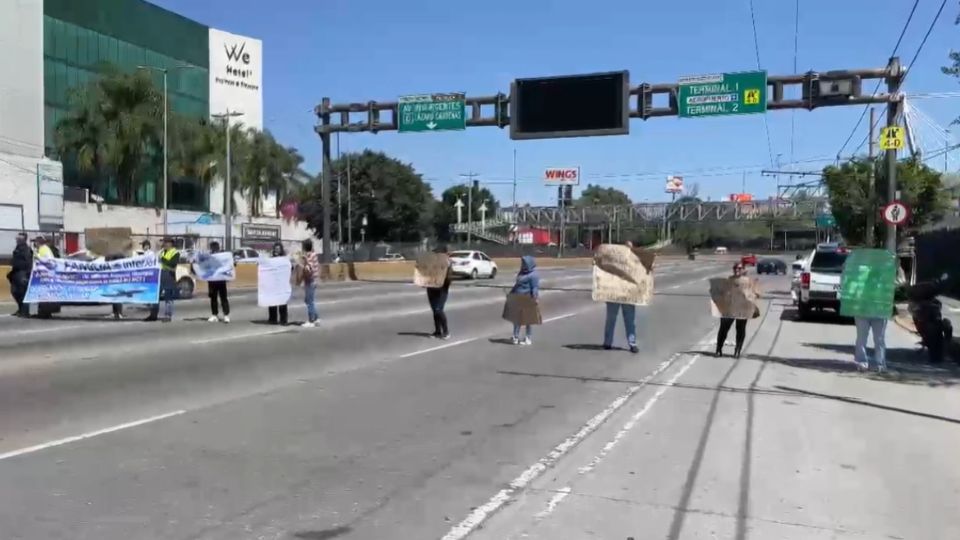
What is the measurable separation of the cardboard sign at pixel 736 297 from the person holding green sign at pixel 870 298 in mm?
1444

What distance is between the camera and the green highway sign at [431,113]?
33.7m

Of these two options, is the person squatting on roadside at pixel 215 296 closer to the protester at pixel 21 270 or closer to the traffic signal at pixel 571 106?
the protester at pixel 21 270

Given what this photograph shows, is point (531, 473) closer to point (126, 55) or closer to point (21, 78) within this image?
point (21, 78)

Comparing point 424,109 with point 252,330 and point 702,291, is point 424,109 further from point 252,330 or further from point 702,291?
point 252,330

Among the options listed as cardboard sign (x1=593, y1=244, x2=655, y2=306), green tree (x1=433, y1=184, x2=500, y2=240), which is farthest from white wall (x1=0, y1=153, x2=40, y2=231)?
green tree (x1=433, y1=184, x2=500, y2=240)

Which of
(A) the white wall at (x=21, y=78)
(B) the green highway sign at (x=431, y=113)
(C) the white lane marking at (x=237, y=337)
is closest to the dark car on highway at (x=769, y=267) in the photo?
(B) the green highway sign at (x=431, y=113)

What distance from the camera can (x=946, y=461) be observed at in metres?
7.88

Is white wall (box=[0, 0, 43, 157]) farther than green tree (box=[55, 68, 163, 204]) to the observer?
No

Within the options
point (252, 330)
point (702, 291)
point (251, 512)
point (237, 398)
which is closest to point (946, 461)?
point (251, 512)

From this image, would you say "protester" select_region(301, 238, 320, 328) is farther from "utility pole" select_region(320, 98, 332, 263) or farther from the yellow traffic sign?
"utility pole" select_region(320, 98, 332, 263)

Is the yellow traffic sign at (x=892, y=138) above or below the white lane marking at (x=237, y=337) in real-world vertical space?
above

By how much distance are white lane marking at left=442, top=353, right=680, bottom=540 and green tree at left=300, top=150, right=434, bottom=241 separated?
233 ft

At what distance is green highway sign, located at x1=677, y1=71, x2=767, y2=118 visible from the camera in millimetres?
30062

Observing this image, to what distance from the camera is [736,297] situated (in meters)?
14.7
